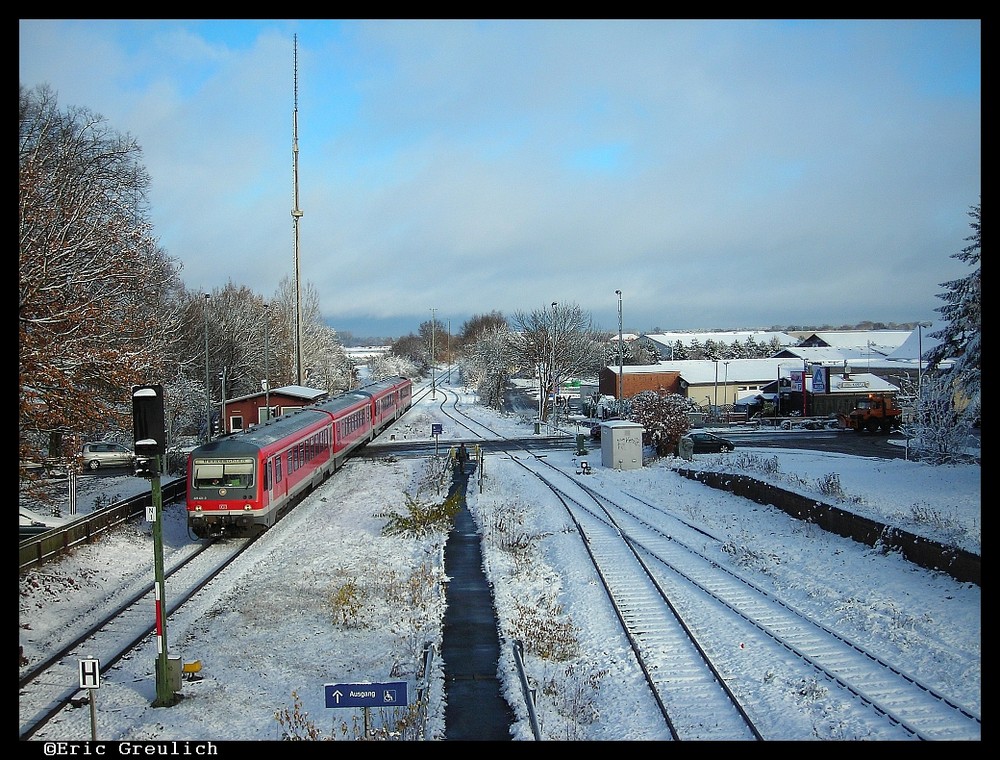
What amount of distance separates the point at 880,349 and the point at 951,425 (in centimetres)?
5235

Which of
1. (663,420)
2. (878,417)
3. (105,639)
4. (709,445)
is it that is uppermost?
(663,420)

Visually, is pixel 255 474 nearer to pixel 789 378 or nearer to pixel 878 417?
pixel 878 417

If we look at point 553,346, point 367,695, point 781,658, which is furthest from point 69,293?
point 553,346

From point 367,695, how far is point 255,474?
11661 millimetres

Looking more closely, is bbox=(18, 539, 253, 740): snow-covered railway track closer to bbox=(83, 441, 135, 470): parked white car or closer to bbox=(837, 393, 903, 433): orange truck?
bbox=(83, 441, 135, 470): parked white car

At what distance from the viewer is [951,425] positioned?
2405 cm

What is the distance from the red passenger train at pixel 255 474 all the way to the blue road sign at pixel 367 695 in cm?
1138

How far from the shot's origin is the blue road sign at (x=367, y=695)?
683 centimetres

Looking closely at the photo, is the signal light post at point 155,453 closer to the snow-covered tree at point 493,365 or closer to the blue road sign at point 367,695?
the blue road sign at point 367,695

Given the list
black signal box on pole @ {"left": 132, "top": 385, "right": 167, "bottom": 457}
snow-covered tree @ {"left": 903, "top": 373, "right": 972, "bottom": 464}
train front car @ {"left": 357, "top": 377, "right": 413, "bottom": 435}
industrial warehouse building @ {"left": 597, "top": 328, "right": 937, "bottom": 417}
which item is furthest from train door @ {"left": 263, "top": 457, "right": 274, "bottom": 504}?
industrial warehouse building @ {"left": 597, "top": 328, "right": 937, "bottom": 417}

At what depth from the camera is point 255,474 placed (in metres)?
17.5

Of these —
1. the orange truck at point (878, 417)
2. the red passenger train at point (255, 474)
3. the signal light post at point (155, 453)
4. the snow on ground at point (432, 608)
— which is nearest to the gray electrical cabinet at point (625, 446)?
the snow on ground at point (432, 608)
